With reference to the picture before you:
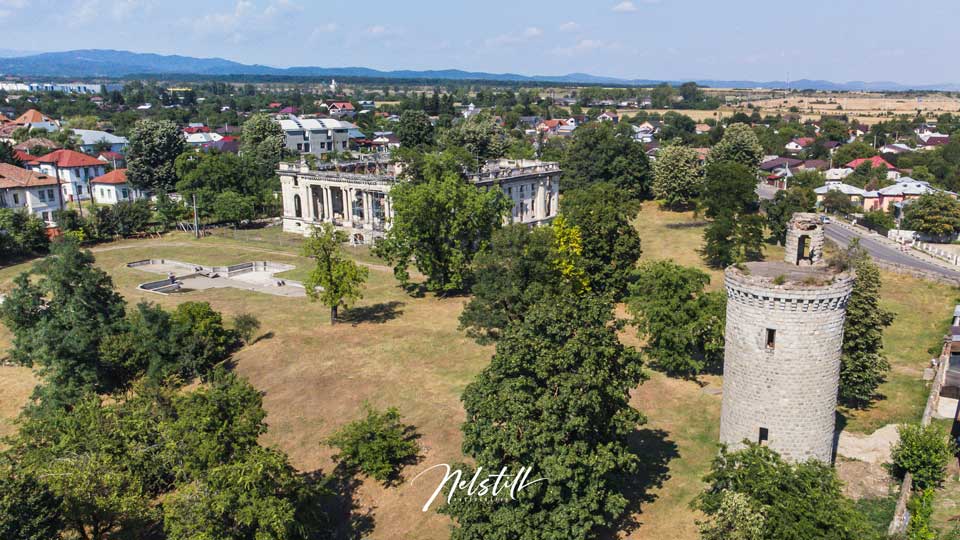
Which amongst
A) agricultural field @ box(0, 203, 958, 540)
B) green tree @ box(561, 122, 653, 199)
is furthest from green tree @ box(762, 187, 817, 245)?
green tree @ box(561, 122, 653, 199)

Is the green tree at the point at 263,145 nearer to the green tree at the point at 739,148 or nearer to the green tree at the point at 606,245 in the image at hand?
the green tree at the point at 606,245

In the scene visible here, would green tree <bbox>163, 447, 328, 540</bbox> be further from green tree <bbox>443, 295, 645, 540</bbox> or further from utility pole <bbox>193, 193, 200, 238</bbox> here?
utility pole <bbox>193, 193, 200, 238</bbox>

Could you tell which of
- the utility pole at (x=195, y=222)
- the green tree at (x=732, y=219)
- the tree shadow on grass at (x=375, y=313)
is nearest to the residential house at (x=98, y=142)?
the utility pole at (x=195, y=222)

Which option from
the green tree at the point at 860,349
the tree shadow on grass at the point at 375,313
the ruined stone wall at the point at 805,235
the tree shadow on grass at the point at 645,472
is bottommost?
the tree shadow on grass at the point at 645,472

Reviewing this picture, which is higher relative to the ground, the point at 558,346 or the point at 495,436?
the point at 558,346

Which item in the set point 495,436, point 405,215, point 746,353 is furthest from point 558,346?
point 405,215

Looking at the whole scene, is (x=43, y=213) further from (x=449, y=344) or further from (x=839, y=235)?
(x=839, y=235)
